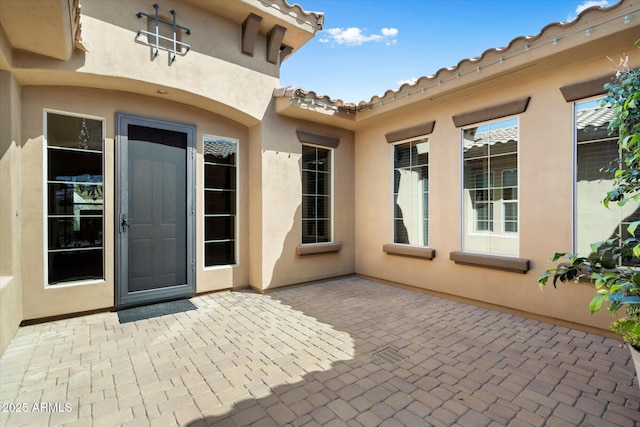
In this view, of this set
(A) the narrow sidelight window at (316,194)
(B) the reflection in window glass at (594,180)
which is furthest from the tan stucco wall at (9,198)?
(B) the reflection in window glass at (594,180)

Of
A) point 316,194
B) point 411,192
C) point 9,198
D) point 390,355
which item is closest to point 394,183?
point 411,192

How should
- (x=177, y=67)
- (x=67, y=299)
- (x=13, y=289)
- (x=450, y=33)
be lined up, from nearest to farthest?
1. (x=13, y=289)
2. (x=67, y=299)
3. (x=177, y=67)
4. (x=450, y=33)

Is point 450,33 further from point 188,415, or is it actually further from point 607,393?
point 188,415

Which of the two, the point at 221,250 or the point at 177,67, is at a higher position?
the point at 177,67

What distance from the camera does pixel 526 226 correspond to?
414 cm

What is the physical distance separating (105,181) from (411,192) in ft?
16.7

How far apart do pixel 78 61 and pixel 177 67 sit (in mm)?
1169

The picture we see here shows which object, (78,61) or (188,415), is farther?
(78,61)

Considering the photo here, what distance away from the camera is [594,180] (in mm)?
3695

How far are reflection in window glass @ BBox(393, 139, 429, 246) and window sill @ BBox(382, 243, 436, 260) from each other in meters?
0.15

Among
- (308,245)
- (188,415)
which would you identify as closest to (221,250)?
(308,245)

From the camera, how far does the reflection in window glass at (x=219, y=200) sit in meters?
5.25

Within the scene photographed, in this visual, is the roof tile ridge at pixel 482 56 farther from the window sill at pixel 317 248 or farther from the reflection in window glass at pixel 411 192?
the window sill at pixel 317 248

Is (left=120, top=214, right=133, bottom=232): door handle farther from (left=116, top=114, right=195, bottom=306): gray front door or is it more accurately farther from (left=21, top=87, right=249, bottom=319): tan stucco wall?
(left=21, top=87, right=249, bottom=319): tan stucco wall
